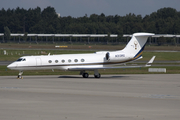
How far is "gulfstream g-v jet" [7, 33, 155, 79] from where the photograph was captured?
32.4m

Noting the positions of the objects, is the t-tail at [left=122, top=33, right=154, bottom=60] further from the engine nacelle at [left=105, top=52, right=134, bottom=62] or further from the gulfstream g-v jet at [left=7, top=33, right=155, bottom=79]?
the engine nacelle at [left=105, top=52, right=134, bottom=62]

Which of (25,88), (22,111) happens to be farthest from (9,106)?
(25,88)

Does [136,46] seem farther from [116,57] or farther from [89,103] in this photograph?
[89,103]

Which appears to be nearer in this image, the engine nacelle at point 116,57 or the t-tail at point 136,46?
the engine nacelle at point 116,57

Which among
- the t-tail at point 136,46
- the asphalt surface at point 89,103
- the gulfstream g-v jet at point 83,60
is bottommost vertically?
the asphalt surface at point 89,103

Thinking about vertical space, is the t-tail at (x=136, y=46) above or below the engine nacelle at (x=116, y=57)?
above

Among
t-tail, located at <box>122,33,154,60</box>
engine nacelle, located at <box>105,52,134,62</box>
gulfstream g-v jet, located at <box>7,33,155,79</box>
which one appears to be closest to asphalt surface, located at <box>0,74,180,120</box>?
gulfstream g-v jet, located at <box>7,33,155,79</box>

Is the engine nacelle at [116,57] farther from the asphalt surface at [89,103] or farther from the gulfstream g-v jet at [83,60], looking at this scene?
the asphalt surface at [89,103]

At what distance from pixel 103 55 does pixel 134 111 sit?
18777 mm

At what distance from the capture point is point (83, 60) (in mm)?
33844

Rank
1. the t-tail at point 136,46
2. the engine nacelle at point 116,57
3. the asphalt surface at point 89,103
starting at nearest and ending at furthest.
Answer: the asphalt surface at point 89,103
the engine nacelle at point 116,57
the t-tail at point 136,46

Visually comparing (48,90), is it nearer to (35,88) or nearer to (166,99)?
(35,88)

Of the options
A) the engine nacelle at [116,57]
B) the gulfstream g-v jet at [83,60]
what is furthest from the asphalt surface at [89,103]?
the engine nacelle at [116,57]

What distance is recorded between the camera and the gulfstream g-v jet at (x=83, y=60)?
1275 inches
